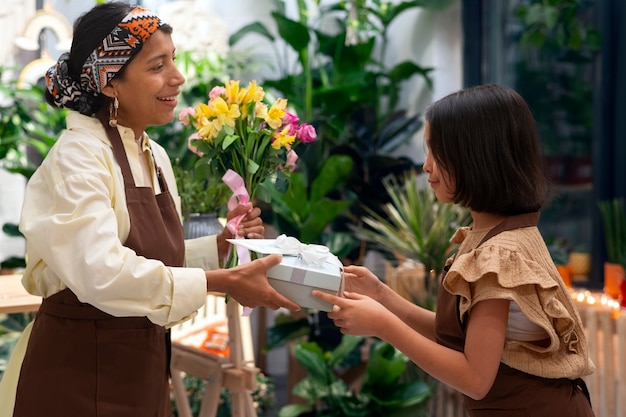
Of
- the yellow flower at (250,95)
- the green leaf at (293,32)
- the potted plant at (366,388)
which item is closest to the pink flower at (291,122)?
the yellow flower at (250,95)

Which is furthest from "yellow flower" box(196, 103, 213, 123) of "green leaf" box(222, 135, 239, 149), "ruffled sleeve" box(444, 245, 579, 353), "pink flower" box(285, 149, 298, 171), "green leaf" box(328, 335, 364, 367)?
"green leaf" box(328, 335, 364, 367)

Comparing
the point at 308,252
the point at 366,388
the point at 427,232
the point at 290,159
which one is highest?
the point at 290,159

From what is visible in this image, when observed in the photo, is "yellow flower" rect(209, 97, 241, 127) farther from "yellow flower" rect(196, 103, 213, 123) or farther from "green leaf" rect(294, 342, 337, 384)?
"green leaf" rect(294, 342, 337, 384)

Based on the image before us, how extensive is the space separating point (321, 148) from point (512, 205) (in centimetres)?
345

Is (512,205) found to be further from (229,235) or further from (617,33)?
(617,33)

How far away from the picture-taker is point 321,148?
5.12m

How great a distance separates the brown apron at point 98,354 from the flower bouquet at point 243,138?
27cm

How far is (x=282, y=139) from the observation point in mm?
2111

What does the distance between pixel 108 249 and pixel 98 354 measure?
0.97 ft

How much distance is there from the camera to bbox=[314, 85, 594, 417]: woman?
1624 mm

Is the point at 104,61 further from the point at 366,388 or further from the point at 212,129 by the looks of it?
the point at 366,388

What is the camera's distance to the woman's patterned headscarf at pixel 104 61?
184 centimetres

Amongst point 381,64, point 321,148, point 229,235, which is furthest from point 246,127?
point 381,64

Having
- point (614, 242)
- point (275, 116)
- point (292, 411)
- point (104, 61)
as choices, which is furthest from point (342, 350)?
point (104, 61)
